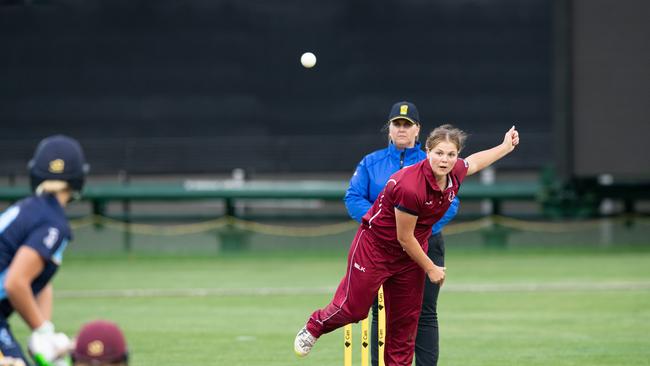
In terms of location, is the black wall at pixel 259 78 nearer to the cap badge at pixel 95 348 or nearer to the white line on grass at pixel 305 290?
the white line on grass at pixel 305 290

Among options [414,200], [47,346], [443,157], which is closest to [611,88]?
[443,157]

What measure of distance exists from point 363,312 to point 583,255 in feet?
46.9

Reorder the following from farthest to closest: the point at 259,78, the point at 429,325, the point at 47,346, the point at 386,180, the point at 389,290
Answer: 1. the point at 259,78
2. the point at 386,180
3. the point at 429,325
4. the point at 389,290
5. the point at 47,346

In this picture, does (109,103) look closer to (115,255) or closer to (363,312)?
(115,255)

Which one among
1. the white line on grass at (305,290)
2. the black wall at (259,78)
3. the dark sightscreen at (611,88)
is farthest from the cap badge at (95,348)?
the black wall at (259,78)

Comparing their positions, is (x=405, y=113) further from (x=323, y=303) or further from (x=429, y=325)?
(x=323, y=303)

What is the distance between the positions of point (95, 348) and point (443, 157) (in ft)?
10.3

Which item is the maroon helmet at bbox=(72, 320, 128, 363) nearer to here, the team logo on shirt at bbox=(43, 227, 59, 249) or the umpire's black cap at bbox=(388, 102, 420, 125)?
the team logo on shirt at bbox=(43, 227, 59, 249)

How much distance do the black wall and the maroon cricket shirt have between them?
13106 mm

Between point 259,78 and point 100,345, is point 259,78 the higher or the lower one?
the higher one

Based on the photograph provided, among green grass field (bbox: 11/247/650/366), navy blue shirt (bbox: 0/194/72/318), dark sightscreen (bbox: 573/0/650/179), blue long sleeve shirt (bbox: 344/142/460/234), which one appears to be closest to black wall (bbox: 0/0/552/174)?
green grass field (bbox: 11/247/650/366)

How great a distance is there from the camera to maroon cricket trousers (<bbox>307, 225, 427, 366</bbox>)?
7.43 metres

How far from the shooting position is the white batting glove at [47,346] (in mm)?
5059

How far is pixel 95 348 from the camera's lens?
A: 457 centimetres
